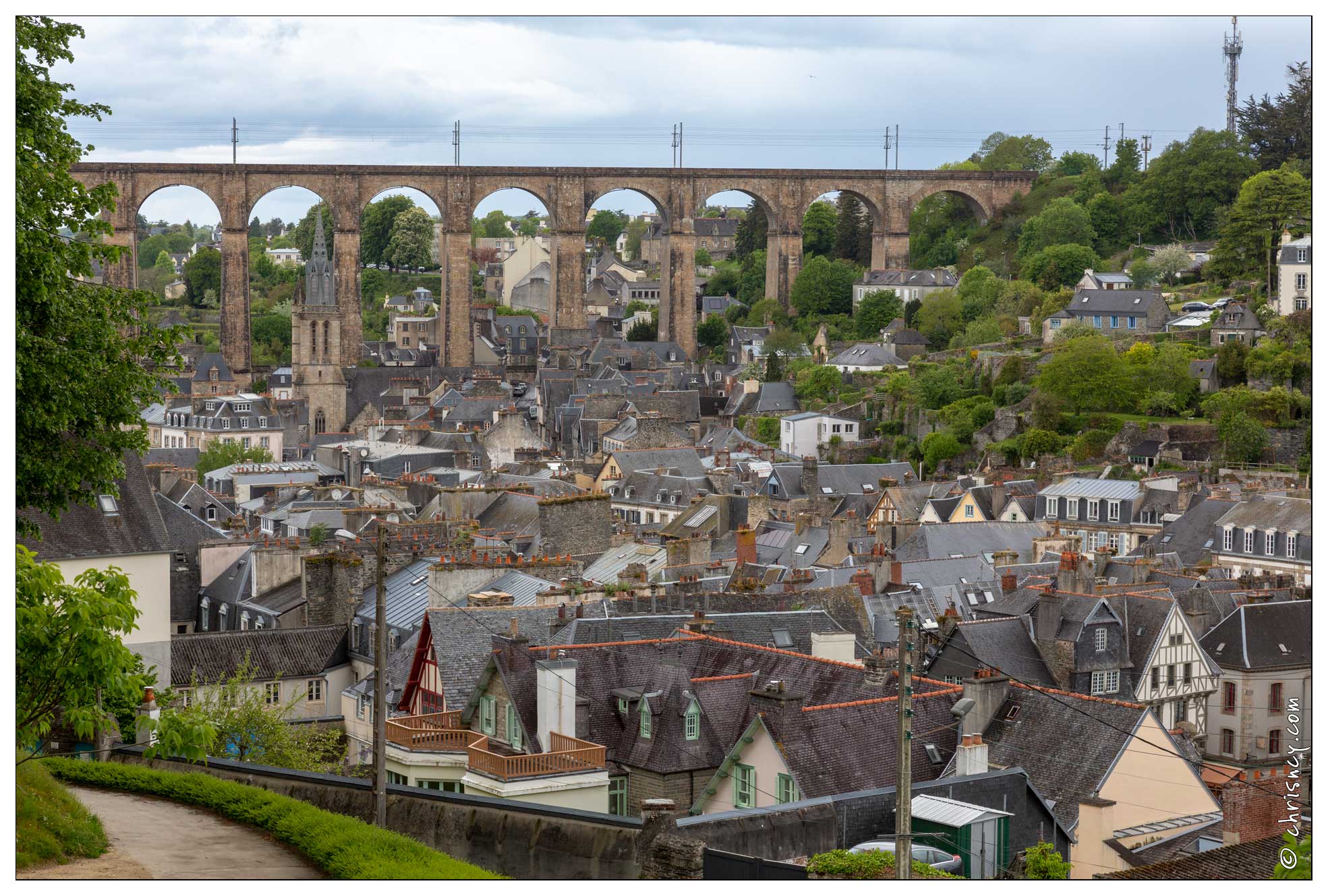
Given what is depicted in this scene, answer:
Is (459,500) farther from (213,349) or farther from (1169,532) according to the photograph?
(213,349)

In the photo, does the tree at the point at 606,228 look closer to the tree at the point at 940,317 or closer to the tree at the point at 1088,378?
the tree at the point at 940,317

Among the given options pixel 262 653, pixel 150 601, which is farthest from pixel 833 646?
pixel 150 601

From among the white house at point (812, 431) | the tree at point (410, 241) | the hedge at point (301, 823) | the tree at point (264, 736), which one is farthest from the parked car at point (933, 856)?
the tree at point (410, 241)

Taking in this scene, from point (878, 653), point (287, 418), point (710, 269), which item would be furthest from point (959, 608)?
point (710, 269)

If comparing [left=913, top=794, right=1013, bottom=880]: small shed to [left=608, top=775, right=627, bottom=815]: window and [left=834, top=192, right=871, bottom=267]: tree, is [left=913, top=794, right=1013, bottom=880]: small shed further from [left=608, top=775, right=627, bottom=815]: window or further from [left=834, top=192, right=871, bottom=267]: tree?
[left=834, top=192, right=871, bottom=267]: tree

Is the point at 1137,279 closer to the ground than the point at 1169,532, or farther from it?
farther from it

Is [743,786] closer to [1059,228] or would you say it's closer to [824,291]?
[1059,228]
